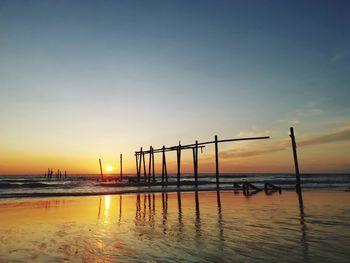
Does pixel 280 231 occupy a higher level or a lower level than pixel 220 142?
lower

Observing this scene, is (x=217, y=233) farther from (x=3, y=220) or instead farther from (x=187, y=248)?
(x=3, y=220)

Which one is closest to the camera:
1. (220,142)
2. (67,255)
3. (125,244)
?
(67,255)

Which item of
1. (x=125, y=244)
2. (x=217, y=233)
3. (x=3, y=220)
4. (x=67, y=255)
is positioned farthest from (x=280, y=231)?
(x=3, y=220)

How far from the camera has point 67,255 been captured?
5.98 meters

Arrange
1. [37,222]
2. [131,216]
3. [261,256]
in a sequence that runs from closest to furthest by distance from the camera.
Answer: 1. [261,256]
2. [37,222]
3. [131,216]

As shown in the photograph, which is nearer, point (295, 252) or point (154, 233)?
point (295, 252)

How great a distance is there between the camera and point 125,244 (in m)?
6.81

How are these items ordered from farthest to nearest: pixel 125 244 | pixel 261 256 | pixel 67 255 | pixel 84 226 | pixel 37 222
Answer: pixel 37 222
pixel 84 226
pixel 125 244
pixel 67 255
pixel 261 256

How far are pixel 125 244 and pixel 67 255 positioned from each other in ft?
4.49

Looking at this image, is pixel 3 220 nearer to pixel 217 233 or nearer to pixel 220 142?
pixel 217 233

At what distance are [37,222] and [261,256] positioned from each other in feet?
27.4

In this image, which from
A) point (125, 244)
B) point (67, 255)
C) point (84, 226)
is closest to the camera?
point (67, 255)

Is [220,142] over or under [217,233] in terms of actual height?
over

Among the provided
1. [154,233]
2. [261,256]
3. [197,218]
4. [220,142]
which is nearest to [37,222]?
[154,233]
